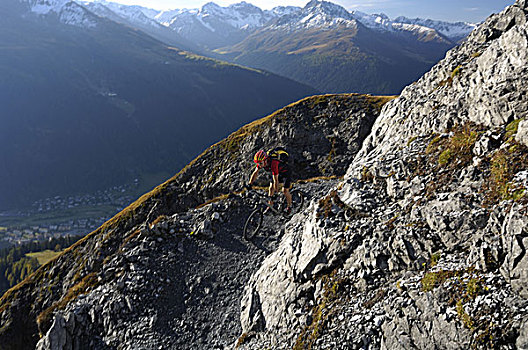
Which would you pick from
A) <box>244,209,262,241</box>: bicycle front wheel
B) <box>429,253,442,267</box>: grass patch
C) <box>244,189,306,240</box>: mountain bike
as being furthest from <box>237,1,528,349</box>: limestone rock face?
<box>244,209,262,241</box>: bicycle front wheel

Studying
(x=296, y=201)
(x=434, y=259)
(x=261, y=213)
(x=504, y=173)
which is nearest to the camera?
(x=434, y=259)

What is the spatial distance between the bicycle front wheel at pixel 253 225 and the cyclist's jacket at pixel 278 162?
4092 mm

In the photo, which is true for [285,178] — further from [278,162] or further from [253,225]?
[253,225]

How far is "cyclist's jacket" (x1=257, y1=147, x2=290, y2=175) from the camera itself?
62.6ft

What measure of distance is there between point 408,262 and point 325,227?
4.47 meters

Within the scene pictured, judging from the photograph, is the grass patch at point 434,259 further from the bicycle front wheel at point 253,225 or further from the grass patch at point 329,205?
the bicycle front wheel at point 253,225

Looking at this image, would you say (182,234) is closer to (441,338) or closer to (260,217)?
(260,217)

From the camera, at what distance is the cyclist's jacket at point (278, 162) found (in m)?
19.1

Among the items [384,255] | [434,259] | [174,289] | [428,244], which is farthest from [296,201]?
[434,259]

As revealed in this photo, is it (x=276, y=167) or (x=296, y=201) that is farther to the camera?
(x=296, y=201)

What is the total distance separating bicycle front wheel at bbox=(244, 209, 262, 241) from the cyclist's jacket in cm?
409

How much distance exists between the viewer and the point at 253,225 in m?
23.0

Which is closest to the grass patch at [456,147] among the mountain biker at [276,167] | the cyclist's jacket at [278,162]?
the cyclist's jacket at [278,162]

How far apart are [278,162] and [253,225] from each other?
6.24 metres
